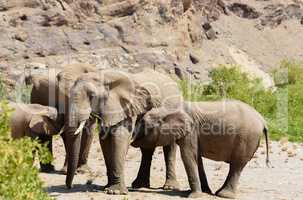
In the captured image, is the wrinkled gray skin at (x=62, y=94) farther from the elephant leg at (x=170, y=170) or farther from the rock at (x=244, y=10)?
the rock at (x=244, y=10)

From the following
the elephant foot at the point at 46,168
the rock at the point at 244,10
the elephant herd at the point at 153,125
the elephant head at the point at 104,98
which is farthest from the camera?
the rock at the point at 244,10

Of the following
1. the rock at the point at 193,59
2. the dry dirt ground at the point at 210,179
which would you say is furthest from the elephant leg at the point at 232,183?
the rock at the point at 193,59

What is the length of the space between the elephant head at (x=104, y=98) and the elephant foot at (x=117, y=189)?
85 centimetres

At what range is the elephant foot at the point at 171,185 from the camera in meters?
10.4

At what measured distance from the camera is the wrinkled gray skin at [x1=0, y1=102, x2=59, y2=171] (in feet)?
36.1

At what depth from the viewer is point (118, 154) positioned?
9.73 m

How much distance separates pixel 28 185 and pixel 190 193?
18.3ft

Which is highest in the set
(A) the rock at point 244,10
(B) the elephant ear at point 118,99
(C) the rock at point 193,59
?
(A) the rock at point 244,10

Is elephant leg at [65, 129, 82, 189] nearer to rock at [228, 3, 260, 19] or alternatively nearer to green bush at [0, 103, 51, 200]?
green bush at [0, 103, 51, 200]

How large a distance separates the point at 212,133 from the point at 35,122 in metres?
3.09

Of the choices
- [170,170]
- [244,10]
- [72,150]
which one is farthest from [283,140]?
[244,10]

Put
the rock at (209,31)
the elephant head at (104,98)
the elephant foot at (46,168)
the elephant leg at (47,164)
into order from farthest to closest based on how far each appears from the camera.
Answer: the rock at (209,31) → the elephant foot at (46,168) → the elephant leg at (47,164) → the elephant head at (104,98)

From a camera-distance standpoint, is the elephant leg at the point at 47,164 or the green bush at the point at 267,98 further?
the green bush at the point at 267,98

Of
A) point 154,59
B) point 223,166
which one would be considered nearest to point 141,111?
point 223,166
